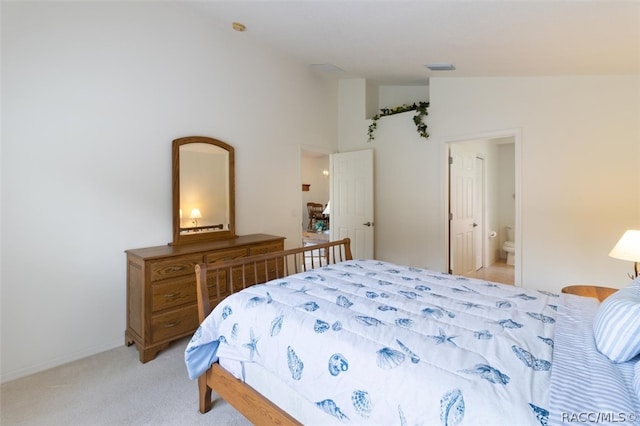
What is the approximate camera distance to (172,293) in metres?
2.62

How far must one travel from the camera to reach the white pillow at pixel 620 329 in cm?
104

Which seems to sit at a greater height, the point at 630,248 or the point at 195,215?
the point at 195,215

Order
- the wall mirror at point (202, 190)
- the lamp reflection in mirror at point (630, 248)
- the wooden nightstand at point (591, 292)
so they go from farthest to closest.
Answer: the wall mirror at point (202, 190) < the wooden nightstand at point (591, 292) < the lamp reflection in mirror at point (630, 248)

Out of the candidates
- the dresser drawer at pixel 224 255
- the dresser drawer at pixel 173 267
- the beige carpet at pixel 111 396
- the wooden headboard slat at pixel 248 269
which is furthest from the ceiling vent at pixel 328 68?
the beige carpet at pixel 111 396

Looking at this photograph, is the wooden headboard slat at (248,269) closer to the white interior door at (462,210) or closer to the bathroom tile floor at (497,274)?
the white interior door at (462,210)

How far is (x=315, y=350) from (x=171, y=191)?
248 centimetres

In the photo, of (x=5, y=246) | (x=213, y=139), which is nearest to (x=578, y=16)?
(x=213, y=139)

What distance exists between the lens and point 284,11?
9.25 feet

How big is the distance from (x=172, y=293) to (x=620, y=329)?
2796 mm

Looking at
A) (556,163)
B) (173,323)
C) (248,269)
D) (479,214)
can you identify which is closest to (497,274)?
(479,214)

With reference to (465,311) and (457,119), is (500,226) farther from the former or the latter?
(465,311)

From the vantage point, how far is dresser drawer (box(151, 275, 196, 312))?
8.27 feet

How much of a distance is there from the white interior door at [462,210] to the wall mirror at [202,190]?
2.87 meters

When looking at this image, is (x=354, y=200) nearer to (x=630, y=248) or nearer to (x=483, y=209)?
(x=483, y=209)
